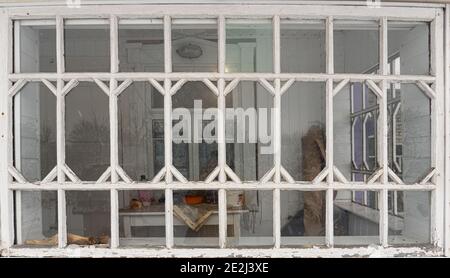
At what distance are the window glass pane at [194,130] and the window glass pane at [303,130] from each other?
0.42 m

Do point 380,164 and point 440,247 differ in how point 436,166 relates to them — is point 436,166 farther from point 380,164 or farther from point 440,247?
point 440,247

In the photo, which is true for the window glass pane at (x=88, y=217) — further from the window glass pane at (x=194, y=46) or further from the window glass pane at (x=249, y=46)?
the window glass pane at (x=249, y=46)

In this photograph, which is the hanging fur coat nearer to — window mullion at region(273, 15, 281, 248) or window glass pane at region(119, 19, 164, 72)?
window mullion at region(273, 15, 281, 248)

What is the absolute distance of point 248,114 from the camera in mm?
2135

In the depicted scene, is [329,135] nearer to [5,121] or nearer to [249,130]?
[249,130]

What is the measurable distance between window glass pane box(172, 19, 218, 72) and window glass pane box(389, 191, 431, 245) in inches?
53.9

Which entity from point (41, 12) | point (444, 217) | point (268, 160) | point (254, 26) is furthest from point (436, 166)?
point (41, 12)

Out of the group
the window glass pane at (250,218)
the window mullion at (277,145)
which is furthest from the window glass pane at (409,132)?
the window glass pane at (250,218)

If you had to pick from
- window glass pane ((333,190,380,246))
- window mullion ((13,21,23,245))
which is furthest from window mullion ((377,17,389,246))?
window mullion ((13,21,23,245))

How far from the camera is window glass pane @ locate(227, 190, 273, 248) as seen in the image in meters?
1.95

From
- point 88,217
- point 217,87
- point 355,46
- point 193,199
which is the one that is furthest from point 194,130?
point 355,46

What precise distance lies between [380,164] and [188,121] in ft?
3.71

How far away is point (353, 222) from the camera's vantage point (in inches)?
89.4

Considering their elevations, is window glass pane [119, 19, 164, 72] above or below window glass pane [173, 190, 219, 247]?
above
